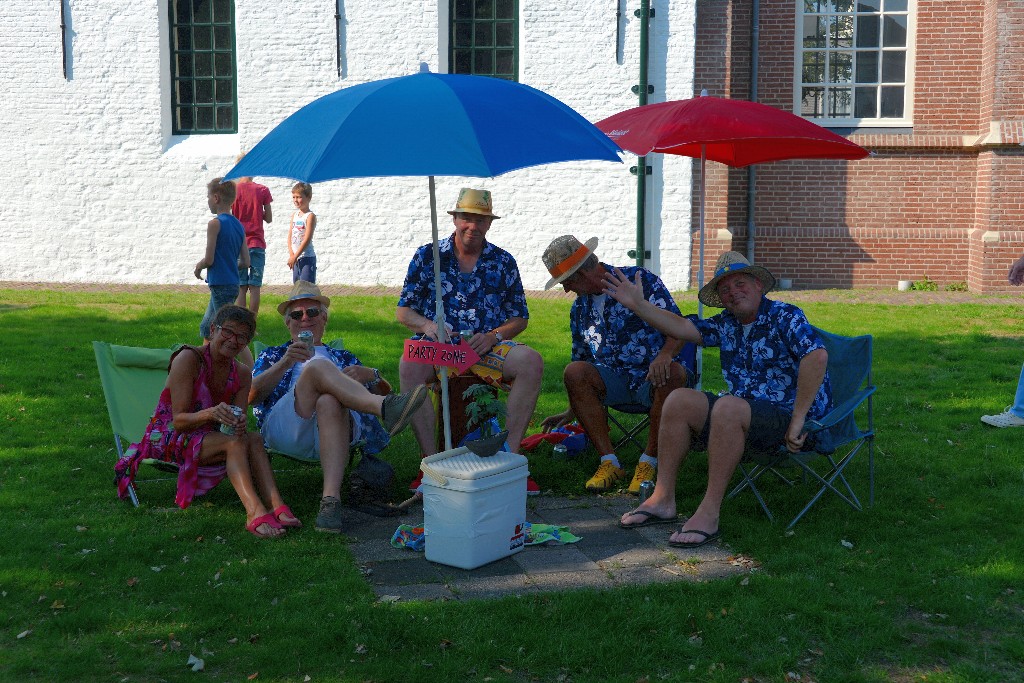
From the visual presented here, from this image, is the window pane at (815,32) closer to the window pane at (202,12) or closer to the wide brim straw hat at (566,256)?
the window pane at (202,12)

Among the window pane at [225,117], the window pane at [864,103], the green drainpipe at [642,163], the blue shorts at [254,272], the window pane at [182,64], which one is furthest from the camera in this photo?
the window pane at [225,117]

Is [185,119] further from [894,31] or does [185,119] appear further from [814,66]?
[894,31]

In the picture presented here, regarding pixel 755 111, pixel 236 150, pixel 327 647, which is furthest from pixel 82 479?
pixel 236 150

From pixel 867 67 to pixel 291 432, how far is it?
11493 millimetres

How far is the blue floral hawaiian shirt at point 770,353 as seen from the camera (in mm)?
5266

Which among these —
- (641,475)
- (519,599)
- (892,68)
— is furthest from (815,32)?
(519,599)

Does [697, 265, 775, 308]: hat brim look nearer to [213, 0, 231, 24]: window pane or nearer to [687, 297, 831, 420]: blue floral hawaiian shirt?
[687, 297, 831, 420]: blue floral hawaiian shirt

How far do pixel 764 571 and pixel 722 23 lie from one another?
34.3ft

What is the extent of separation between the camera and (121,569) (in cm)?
469

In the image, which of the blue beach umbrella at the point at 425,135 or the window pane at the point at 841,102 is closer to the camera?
the blue beach umbrella at the point at 425,135

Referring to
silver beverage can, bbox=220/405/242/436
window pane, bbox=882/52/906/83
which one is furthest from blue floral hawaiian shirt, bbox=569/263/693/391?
window pane, bbox=882/52/906/83

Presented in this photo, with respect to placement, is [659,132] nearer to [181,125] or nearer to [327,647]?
[327,647]

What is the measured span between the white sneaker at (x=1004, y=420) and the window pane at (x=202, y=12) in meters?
11.4

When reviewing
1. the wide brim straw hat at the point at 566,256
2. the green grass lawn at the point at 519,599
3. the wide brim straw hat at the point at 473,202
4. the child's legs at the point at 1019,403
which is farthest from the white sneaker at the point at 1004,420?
the wide brim straw hat at the point at 473,202
